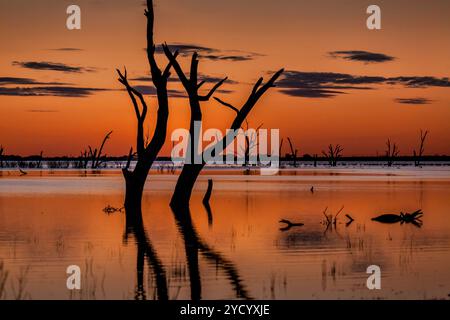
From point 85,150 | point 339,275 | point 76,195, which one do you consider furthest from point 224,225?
point 85,150

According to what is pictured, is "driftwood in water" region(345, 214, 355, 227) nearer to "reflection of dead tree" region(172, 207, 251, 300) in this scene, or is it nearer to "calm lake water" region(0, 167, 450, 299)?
"calm lake water" region(0, 167, 450, 299)

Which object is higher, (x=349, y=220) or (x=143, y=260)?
(x=143, y=260)

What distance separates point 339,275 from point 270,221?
11228 mm

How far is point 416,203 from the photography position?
33.6 meters

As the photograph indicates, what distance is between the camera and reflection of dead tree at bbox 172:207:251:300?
12.7 metres

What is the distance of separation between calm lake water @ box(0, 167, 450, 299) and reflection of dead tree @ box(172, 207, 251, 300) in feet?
0.07

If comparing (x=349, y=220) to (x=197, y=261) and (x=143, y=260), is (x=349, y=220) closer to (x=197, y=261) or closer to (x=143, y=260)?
(x=197, y=261)

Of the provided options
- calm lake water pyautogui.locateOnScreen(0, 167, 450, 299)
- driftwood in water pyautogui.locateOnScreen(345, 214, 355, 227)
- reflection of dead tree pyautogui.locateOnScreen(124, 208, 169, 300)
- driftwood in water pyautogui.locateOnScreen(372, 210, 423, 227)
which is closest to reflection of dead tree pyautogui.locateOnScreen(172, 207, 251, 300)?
calm lake water pyautogui.locateOnScreen(0, 167, 450, 299)

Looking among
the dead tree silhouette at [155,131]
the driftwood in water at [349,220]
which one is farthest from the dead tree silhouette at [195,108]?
the driftwood in water at [349,220]

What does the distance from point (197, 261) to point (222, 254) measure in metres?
1.34

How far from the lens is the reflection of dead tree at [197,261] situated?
41.8 feet

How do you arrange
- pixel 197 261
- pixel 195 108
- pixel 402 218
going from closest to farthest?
pixel 197 261 < pixel 402 218 < pixel 195 108

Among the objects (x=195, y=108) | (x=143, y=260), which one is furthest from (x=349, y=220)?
(x=143, y=260)

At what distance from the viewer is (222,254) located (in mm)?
17219
